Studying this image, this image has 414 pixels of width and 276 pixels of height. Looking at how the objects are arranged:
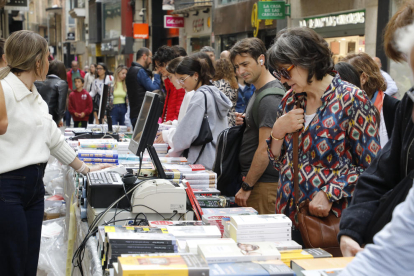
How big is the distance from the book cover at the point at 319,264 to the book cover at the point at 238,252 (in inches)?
4.5

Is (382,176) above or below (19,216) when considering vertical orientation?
above

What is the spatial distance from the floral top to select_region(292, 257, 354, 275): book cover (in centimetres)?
81

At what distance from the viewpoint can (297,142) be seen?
8.97 feet

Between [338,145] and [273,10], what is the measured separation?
37.3ft

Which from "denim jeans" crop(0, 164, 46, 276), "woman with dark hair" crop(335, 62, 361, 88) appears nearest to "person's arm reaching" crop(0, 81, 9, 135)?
"denim jeans" crop(0, 164, 46, 276)

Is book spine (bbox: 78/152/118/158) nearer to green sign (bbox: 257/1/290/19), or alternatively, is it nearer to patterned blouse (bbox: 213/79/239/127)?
patterned blouse (bbox: 213/79/239/127)

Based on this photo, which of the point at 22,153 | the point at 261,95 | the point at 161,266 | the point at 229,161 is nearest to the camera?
the point at 161,266

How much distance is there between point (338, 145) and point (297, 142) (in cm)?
22

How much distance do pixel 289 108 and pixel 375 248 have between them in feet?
5.90

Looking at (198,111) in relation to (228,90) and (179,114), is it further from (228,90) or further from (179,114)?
(228,90)

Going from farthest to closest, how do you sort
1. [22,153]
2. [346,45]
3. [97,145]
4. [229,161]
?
[346,45] → [97,145] → [229,161] → [22,153]

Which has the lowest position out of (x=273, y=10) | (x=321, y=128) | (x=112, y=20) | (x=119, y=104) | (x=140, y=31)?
(x=119, y=104)

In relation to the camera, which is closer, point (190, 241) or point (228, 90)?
point (190, 241)

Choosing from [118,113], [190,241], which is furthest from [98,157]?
[118,113]
